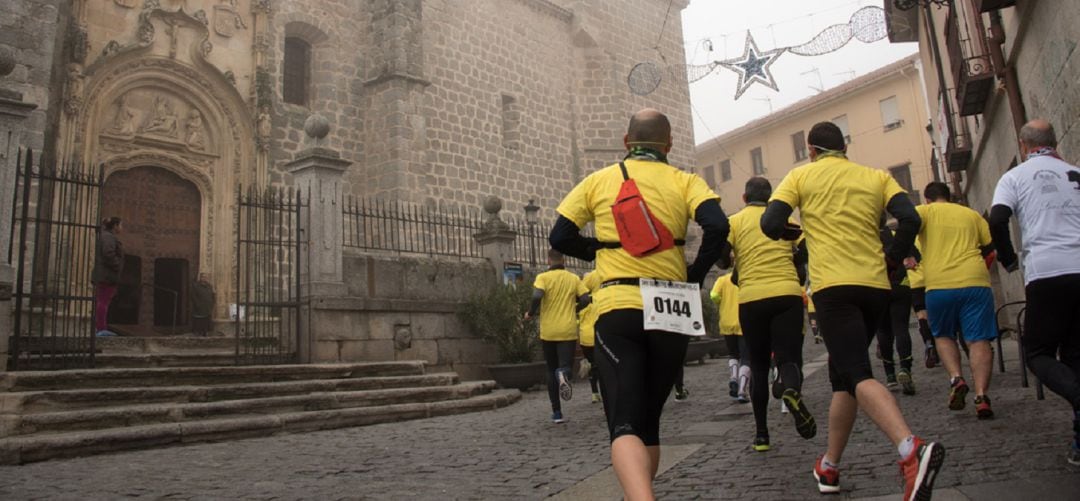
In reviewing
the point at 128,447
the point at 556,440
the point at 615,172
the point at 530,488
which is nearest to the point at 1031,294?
the point at 615,172

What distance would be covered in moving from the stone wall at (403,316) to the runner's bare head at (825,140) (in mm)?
7466

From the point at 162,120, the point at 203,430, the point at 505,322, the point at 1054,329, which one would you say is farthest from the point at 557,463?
the point at 162,120

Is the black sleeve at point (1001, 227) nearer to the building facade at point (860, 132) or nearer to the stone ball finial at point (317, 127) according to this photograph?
the stone ball finial at point (317, 127)

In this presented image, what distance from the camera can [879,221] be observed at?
3.97m

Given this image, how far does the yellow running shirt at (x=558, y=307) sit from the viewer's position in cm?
805

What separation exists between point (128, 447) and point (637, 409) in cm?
522

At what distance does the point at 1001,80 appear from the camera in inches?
372

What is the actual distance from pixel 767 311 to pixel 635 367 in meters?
2.30

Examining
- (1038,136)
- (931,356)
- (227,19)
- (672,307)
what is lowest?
(931,356)

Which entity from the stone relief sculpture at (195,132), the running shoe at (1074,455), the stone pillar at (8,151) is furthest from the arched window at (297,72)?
the running shoe at (1074,455)

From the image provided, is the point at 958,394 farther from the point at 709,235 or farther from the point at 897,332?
the point at 709,235

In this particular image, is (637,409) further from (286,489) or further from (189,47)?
(189,47)

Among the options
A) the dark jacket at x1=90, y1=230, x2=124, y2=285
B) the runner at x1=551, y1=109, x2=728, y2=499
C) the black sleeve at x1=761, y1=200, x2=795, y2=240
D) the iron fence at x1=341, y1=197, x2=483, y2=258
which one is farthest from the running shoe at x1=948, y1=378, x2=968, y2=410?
the dark jacket at x1=90, y1=230, x2=124, y2=285

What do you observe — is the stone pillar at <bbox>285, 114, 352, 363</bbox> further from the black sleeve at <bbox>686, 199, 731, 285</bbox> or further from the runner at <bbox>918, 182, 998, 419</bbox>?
the black sleeve at <bbox>686, 199, 731, 285</bbox>
